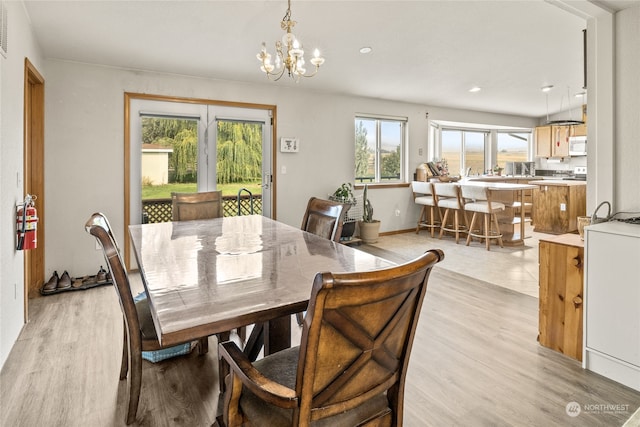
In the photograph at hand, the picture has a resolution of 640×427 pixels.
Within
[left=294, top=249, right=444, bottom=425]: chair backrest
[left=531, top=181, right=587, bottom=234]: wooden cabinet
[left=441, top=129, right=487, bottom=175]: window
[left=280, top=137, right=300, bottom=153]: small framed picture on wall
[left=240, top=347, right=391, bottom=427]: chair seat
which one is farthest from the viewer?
[left=441, top=129, right=487, bottom=175]: window

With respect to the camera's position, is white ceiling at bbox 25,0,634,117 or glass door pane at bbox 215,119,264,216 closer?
white ceiling at bbox 25,0,634,117

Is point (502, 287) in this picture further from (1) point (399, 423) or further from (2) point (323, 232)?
(1) point (399, 423)

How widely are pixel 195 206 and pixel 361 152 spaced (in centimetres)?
346

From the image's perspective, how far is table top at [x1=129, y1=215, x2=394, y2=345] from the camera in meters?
1.06

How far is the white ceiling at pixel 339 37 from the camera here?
3047mm

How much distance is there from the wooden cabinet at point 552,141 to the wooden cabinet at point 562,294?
21.4 ft

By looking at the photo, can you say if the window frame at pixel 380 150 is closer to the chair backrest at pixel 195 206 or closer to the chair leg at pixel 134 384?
the chair backrest at pixel 195 206

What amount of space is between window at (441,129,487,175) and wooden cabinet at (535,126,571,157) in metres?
1.09

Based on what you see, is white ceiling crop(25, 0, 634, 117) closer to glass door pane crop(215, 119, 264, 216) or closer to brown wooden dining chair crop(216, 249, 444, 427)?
glass door pane crop(215, 119, 264, 216)

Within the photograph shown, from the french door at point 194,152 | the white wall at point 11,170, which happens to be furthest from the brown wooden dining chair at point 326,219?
the white wall at point 11,170

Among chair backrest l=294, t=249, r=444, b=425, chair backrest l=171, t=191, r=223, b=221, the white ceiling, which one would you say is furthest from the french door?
chair backrest l=294, t=249, r=444, b=425

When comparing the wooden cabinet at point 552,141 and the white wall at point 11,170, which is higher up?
the wooden cabinet at point 552,141

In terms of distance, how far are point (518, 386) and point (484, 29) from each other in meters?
3.40

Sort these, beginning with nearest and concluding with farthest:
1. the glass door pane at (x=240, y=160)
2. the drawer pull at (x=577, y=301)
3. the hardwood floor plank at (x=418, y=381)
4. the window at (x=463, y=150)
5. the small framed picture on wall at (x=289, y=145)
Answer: the hardwood floor plank at (x=418, y=381), the drawer pull at (x=577, y=301), the glass door pane at (x=240, y=160), the small framed picture on wall at (x=289, y=145), the window at (x=463, y=150)
